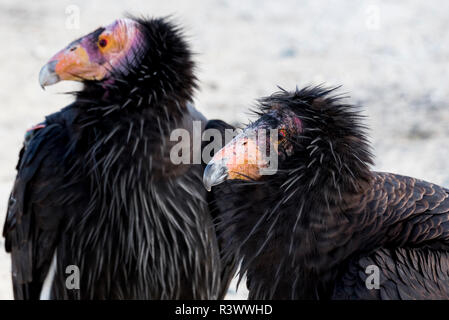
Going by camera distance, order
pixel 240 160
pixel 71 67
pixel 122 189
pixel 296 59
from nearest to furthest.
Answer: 1. pixel 240 160
2. pixel 122 189
3. pixel 71 67
4. pixel 296 59

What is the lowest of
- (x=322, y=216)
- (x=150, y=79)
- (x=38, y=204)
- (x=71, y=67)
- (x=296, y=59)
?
(x=322, y=216)

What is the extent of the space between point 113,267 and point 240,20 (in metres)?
7.23

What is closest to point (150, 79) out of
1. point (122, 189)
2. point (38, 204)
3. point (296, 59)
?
point (122, 189)

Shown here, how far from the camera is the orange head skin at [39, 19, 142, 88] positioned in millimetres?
4070

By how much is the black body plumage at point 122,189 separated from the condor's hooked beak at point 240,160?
0.85 metres

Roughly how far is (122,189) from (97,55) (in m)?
0.81

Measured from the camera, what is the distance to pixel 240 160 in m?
3.15

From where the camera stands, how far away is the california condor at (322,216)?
305cm

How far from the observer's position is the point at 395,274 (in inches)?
117

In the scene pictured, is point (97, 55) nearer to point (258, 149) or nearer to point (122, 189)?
point (122, 189)

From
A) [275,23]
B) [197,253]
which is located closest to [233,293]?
[197,253]

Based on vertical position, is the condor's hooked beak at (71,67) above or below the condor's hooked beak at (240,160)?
above

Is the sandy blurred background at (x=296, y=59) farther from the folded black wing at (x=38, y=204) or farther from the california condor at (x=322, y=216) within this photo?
the california condor at (x=322, y=216)

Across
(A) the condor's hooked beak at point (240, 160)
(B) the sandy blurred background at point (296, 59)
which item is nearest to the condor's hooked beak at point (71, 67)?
(A) the condor's hooked beak at point (240, 160)
